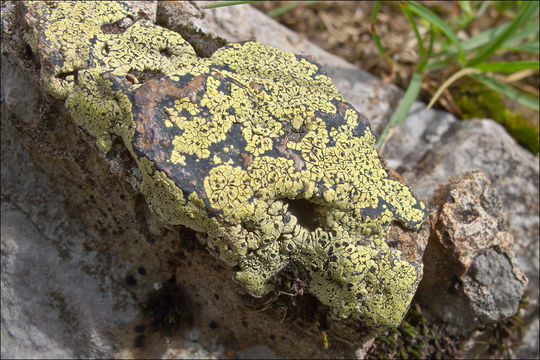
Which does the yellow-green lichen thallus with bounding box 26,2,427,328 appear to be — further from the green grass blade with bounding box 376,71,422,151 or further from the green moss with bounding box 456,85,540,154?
the green moss with bounding box 456,85,540,154

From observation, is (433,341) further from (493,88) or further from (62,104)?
(62,104)

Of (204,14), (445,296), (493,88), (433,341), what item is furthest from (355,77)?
(433,341)

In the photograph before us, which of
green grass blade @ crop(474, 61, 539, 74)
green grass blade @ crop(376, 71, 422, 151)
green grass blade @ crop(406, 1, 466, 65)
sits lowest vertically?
green grass blade @ crop(376, 71, 422, 151)

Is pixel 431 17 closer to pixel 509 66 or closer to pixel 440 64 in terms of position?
pixel 440 64

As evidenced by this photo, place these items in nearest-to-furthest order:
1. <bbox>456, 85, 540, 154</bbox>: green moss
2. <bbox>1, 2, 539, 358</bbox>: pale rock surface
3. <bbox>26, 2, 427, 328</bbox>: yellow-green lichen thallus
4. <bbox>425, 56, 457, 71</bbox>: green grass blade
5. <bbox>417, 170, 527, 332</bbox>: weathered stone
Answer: <bbox>26, 2, 427, 328</bbox>: yellow-green lichen thallus
<bbox>417, 170, 527, 332</bbox>: weathered stone
<bbox>1, 2, 539, 358</bbox>: pale rock surface
<bbox>456, 85, 540, 154</bbox>: green moss
<bbox>425, 56, 457, 71</bbox>: green grass blade

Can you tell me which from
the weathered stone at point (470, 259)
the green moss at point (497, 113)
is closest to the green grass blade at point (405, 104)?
the green moss at point (497, 113)

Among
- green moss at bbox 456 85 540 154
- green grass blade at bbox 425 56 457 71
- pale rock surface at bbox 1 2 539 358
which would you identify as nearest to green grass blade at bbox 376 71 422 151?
green grass blade at bbox 425 56 457 71
